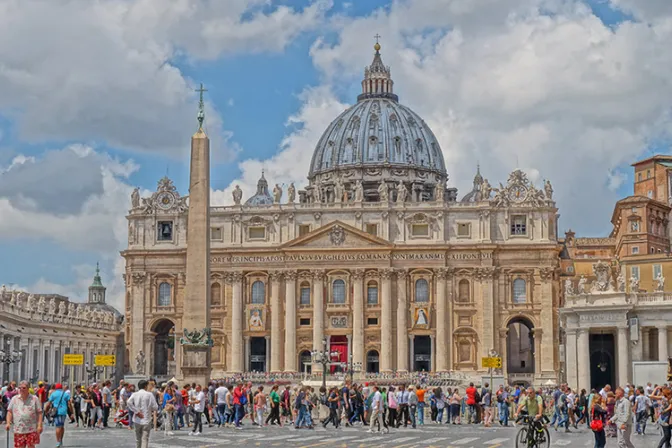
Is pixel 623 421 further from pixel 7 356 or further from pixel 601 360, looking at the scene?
pixel 601 360

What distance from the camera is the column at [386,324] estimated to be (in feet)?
302

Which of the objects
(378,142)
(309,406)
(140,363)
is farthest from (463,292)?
(309,406)

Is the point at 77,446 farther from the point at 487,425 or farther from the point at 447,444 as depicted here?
the point at 487,425

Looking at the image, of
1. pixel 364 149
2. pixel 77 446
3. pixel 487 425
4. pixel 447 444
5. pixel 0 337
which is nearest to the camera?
pixel 77 446

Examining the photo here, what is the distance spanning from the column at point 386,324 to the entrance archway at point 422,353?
8.03 ft

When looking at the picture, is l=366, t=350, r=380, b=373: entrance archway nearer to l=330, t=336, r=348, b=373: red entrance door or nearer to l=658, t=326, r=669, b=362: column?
l=330, t=336, r=348, b=373: red entrance door

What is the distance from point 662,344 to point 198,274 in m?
33.5

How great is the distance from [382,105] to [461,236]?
35.3 metres

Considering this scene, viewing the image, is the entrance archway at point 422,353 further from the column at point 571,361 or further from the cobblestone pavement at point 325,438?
the cobblestone pavement at point 325,438

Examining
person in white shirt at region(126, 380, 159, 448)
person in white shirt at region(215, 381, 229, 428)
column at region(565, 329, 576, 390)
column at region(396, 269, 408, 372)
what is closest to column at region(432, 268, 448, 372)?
column at region(396, 269, 408, 372)

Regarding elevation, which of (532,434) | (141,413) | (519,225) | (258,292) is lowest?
(532,434)

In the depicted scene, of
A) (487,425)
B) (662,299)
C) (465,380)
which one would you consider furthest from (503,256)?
(487,425)

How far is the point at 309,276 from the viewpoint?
9456cm

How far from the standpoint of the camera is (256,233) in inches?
3787
